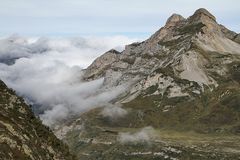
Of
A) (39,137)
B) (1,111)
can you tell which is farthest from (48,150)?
(1,111)

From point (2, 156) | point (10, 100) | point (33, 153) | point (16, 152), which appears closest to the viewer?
point (2, 156)

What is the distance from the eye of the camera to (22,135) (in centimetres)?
9150

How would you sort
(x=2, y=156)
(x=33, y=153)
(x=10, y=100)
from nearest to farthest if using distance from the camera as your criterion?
(x=2, y=156) → (x=33, y=153) → (x=10, y=100)

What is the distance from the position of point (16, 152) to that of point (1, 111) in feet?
45.8

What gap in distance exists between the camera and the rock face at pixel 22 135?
84.4 meters

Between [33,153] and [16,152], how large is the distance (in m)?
5.80

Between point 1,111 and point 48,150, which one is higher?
point 1,111

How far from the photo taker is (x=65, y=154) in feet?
344

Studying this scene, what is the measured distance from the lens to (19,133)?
90812 mm

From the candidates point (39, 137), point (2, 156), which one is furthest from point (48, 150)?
point (2, 156)

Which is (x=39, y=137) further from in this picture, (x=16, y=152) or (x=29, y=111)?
(x=16, y=152)

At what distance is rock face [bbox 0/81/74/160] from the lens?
84.4m

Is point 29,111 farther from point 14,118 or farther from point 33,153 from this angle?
point 33,153

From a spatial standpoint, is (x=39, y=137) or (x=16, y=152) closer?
(x=16, y=152)
